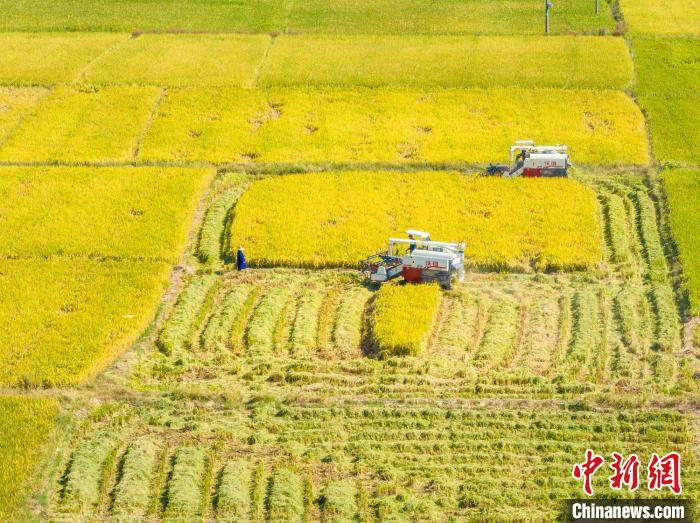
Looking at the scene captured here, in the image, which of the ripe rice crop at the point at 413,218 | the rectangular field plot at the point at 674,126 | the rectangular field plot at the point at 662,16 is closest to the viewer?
the ripe rice crop at the point at 413,218

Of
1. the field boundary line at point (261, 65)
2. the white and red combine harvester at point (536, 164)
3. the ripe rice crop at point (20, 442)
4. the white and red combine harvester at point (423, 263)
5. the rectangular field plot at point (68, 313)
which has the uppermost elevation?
the field boundary line at point (261, 65)

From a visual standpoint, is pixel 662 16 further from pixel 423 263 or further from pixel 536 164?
pixel 423 263

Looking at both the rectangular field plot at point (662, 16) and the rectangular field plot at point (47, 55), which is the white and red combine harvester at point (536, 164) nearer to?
the rectangular field plot at point (662, 16)

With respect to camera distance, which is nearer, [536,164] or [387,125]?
[536,164]

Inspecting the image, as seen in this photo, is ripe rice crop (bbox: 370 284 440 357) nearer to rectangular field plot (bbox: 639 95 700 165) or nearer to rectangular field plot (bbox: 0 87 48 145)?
rectangular field plot (bbox: 639 95 700 165)

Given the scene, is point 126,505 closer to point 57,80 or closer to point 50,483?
point 50,483

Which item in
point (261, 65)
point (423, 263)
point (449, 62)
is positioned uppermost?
point (449, 62)

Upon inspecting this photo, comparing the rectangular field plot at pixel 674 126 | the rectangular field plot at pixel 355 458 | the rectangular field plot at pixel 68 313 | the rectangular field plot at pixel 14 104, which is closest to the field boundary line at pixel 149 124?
the rectangular field plot at pixel 14 104

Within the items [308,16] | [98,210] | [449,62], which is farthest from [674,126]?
[308,16]
